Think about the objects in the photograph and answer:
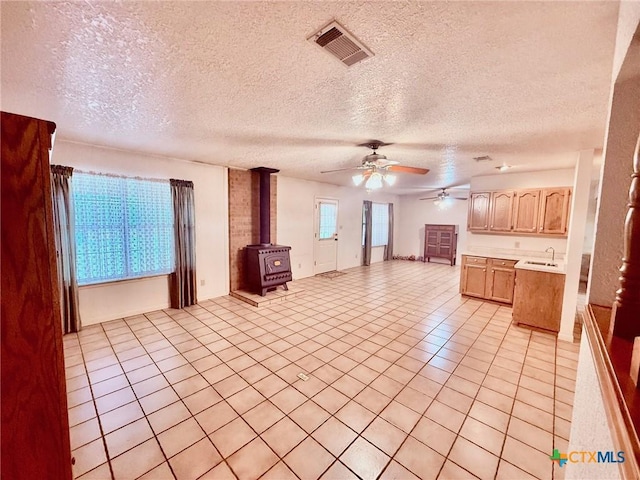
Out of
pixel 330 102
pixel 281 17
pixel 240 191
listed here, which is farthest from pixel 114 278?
pixel 281 17

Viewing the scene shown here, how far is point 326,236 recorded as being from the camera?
22.4 ft

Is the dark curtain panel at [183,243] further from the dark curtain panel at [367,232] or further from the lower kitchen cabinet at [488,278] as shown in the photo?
the dark curtain panel at [367,232]

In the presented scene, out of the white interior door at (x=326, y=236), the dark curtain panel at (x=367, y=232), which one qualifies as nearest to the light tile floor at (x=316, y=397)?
the white interior door at (x=326, y=236)

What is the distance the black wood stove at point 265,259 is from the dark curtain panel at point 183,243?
3.26ft

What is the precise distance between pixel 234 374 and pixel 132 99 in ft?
8.24

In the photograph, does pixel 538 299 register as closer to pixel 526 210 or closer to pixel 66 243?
pixel 526 210

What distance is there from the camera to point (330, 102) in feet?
6.57

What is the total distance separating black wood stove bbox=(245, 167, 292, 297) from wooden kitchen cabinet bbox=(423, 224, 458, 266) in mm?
5613

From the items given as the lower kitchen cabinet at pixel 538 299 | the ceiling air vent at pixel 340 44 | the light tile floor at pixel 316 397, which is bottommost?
the light tile floor at pixel 316 397

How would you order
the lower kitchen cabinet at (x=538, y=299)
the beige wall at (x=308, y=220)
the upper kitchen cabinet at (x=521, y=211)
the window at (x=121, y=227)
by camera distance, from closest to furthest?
the window at (x=121, y=227) → the lower kitchen cabinet at (x=538, y=299) → the upper kitchen cabinet at (x=521, y=211) → the beige wall at (x=308, y=220)

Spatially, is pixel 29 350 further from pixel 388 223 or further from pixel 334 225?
pixel 388 223

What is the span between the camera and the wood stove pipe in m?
4.88

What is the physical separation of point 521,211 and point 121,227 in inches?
251

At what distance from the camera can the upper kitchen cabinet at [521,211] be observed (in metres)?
4.16
